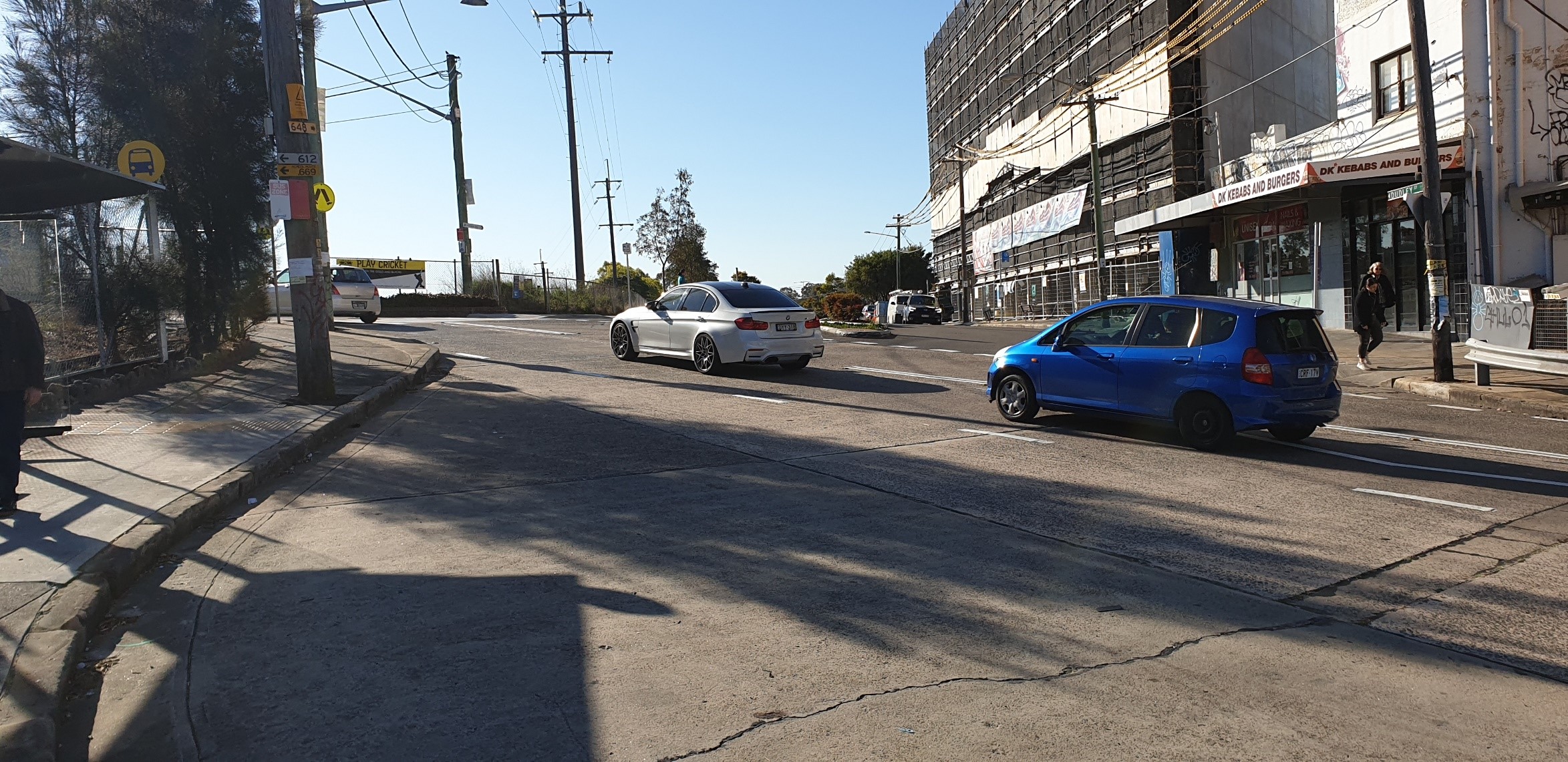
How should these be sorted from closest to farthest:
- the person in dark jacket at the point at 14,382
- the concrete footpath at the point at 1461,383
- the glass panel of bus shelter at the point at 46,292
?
1. the person in dark jacket at the point at 14,382
2. the glass panel of bus shelter at the point at 46,292
3. the concrete footpath at the point at 1461,383

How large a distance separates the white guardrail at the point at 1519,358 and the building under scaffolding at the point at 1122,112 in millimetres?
19433

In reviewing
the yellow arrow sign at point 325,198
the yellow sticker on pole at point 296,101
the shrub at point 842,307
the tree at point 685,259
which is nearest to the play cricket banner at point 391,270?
the tree at point 685,259

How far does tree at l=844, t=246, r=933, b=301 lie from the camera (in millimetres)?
109562

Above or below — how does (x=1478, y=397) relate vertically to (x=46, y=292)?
below

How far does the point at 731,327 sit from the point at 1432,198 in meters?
9.63

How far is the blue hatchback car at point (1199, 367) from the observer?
30.9 feet

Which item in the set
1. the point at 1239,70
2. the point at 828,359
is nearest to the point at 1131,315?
the point at 828,359

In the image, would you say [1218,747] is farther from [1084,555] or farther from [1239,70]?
[1239,70]

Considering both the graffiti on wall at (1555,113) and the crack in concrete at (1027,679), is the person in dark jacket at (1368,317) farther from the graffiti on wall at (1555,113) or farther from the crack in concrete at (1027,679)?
the crack in concrete at (1027,679)

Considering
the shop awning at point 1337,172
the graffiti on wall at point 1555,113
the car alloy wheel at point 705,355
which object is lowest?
the car alloy wheel at point 705,355

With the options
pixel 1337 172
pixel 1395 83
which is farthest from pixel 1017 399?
pixel 1395 83

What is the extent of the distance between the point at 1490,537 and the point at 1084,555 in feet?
8.52

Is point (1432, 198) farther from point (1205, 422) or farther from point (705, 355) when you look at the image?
point (705, 355)

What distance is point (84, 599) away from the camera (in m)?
5.10
